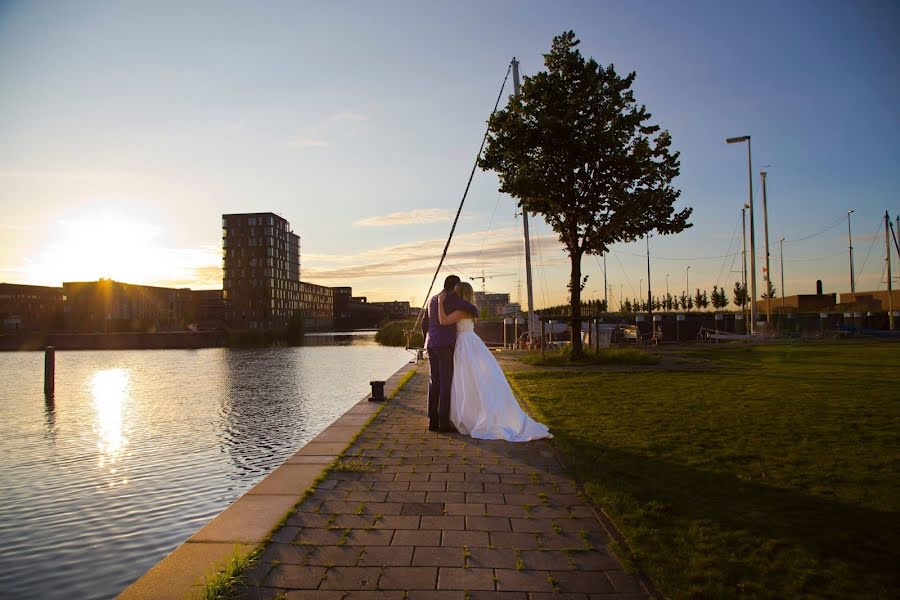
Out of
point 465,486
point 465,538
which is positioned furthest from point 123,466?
point 465,538

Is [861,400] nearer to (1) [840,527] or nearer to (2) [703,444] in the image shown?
(2) [703,444]

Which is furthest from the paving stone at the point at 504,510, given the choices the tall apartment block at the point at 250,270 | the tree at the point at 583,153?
the tall apartment block at the point at 250,270

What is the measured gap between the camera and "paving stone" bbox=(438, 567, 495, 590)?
316cm

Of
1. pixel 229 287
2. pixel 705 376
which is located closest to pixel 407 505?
pixel 705 376

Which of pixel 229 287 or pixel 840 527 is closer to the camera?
pixel 840 527

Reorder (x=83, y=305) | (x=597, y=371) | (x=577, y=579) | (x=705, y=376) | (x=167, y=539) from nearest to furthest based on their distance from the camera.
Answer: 1. (x=577, y=579)
2. (x=167, y=539)
3. (x=705, y=376)
4. (x=597, y=371)
5. (x=83, y=305)

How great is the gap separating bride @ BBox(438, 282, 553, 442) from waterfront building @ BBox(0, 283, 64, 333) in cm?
8875

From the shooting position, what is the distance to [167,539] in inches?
213

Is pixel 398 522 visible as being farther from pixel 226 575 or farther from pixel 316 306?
pixel 316 306

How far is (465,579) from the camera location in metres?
3.25

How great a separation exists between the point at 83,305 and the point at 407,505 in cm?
9472

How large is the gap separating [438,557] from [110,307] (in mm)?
92787

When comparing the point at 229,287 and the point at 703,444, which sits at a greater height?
the point at 229,287

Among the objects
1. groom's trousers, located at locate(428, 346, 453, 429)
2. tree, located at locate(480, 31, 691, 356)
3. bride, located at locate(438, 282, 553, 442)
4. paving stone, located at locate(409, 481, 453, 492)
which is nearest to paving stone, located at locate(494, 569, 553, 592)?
paving stone, located at locate(409, 481, 453, 492)
